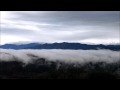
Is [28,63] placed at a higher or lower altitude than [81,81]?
higher

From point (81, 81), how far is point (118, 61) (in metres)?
134

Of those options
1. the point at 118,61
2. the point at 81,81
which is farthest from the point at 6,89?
the point at 118,61

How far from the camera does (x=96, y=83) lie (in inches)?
90.6

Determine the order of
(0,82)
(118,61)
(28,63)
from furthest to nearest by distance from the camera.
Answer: (118,61) < (28,63) < (0,82)

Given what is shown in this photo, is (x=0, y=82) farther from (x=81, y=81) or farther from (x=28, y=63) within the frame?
(x=28, y=63)

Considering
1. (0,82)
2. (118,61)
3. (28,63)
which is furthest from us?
(118,61)
